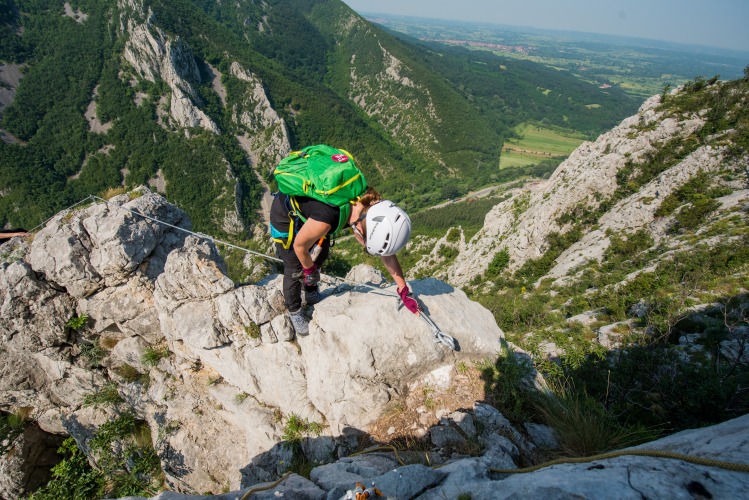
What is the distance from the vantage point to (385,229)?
494cm

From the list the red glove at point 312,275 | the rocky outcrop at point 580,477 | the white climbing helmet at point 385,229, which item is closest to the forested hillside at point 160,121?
the red glove at point 312,275

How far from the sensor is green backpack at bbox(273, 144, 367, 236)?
183 inches

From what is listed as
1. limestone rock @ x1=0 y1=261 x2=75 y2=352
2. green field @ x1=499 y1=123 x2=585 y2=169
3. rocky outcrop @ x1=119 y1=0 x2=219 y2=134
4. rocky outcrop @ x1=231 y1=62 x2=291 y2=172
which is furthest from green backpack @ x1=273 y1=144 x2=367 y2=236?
green field @ x1=499 y1=123 x2=585 y2=169

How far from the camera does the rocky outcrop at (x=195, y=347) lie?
21.0 feet

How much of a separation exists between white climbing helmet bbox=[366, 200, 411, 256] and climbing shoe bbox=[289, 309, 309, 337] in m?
2.77

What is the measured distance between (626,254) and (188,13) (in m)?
203

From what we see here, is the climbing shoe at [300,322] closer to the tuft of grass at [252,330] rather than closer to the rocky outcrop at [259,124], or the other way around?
the tuft of grass at [252,330]

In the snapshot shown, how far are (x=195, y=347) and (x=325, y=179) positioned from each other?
19.0 feet

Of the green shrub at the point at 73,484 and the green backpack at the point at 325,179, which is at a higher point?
the green backpack at the point at 325,179

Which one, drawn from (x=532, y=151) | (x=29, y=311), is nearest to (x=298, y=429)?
(x=29, y=311)

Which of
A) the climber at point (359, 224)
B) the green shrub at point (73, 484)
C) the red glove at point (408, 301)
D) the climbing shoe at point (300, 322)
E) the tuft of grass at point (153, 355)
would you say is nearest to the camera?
the climber at point (359, 224)

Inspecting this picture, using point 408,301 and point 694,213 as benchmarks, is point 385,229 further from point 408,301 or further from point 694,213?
point 694,213

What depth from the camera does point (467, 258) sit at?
40938 mm

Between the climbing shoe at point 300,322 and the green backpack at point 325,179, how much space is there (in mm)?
2682
